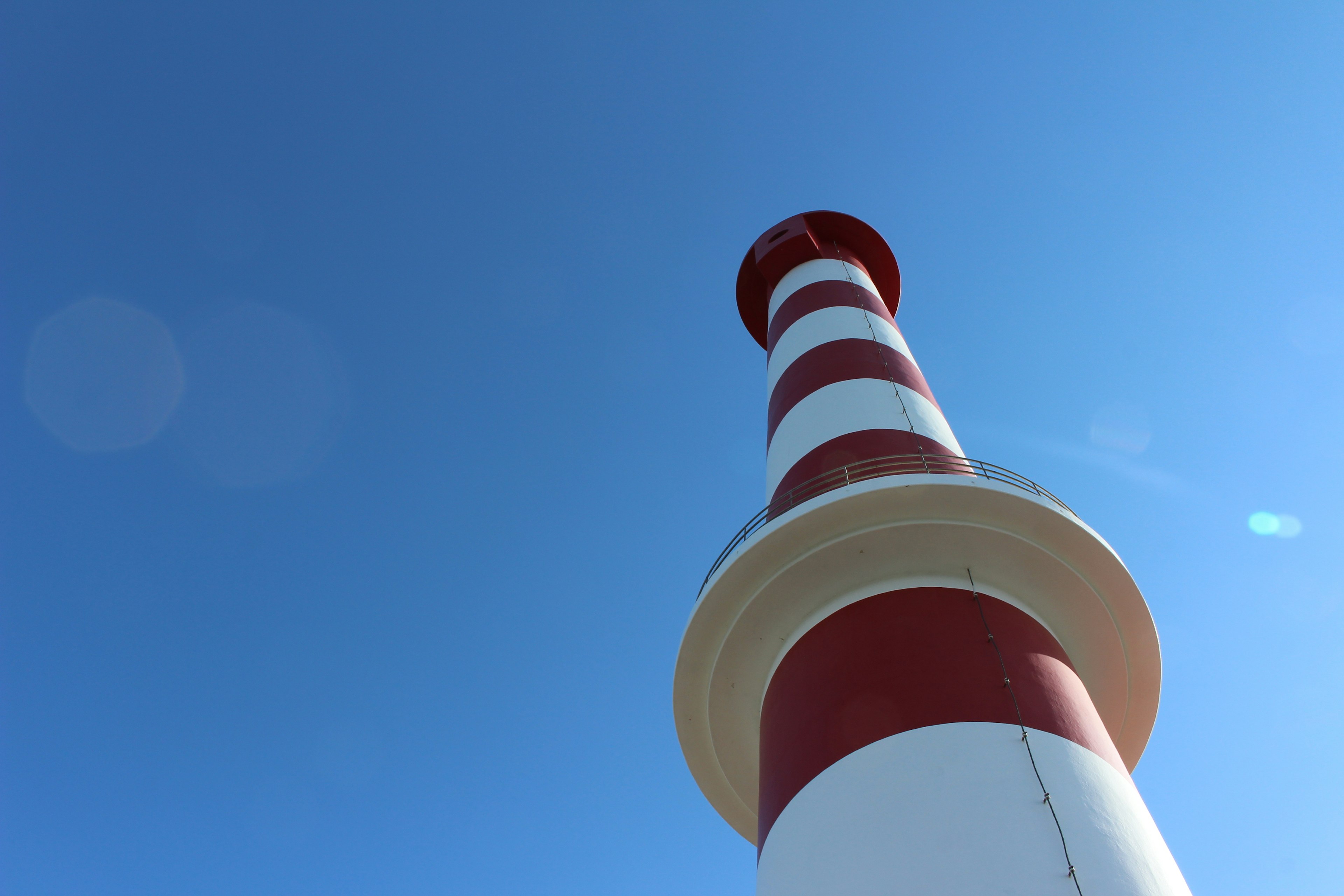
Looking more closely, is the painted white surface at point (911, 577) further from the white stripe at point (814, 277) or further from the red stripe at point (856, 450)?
the white stripe at point (814, 277)

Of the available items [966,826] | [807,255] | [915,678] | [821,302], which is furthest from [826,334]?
[966,826]

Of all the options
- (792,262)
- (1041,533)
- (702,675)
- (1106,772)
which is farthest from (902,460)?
(792,262)

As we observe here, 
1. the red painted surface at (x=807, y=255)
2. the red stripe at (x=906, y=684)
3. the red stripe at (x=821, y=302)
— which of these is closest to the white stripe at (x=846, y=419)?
the red stripe at (x=906, y=684)

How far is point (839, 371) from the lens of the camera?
10352mm

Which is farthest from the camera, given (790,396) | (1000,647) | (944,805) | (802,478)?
(790,396)

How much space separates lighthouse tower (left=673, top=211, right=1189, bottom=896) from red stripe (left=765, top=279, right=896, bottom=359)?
9.88 feet

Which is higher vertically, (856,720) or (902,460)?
(902,460)

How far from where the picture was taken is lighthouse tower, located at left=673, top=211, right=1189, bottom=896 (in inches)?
190

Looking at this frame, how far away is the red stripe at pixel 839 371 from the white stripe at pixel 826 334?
19cm

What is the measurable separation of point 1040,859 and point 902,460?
12.2 ft

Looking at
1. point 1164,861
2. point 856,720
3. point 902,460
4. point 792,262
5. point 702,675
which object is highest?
point 792,262

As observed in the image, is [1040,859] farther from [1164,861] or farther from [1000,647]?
[1000,647]

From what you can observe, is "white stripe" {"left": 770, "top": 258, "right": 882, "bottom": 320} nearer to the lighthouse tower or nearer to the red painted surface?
the red painted surface

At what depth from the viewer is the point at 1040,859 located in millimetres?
4578
